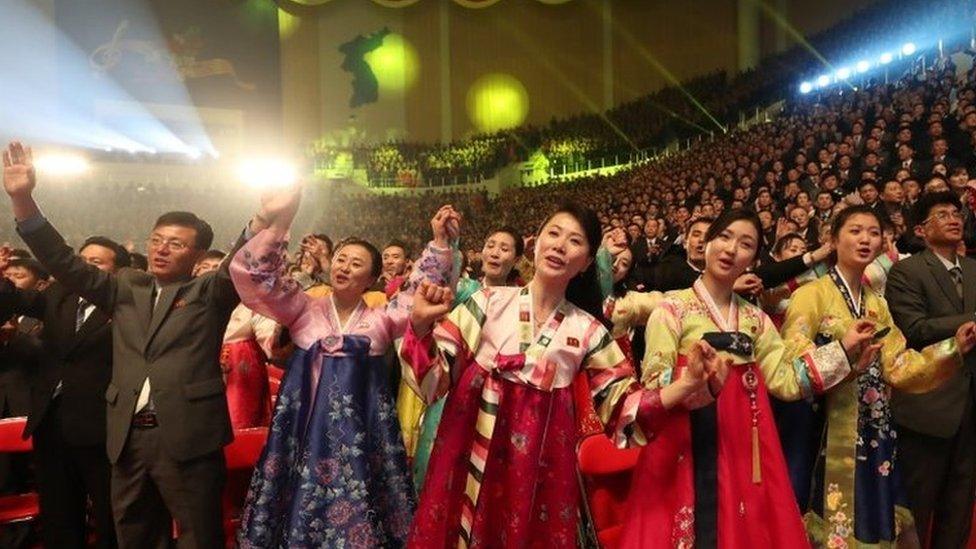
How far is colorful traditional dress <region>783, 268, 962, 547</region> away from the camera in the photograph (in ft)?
7.85

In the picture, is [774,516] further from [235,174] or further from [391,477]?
[235,174]

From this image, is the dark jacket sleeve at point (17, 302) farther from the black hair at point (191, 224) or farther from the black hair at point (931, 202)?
the black hair at point (931, 202)

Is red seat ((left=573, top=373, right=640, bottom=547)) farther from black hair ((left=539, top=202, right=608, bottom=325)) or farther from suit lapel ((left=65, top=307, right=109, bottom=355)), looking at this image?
suit lapel ((left=65, top=307, right=109, bottom=355))

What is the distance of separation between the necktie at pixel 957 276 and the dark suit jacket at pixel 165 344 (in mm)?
2410

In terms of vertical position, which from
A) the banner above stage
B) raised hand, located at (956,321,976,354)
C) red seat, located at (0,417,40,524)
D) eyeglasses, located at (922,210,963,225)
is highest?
the banner above stage

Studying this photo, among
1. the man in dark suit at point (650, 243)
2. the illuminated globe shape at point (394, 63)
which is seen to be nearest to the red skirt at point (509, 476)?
the man in dark suit at point (650, 243)

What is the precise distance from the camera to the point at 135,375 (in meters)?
2.28

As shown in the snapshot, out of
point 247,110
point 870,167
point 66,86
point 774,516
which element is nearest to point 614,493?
point 774,516

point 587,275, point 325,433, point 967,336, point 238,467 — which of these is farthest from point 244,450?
point 967,336

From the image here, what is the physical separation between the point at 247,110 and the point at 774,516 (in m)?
18.0

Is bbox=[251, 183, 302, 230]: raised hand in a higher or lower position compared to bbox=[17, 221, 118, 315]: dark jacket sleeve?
higher

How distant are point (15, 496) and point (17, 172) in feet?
5.97

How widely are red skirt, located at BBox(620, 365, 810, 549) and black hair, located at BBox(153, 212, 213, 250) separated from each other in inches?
60.0

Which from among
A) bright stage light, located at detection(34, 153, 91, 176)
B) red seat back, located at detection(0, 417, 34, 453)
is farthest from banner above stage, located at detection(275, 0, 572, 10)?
red seat back, located at detection(0, 417, 34, 453)
